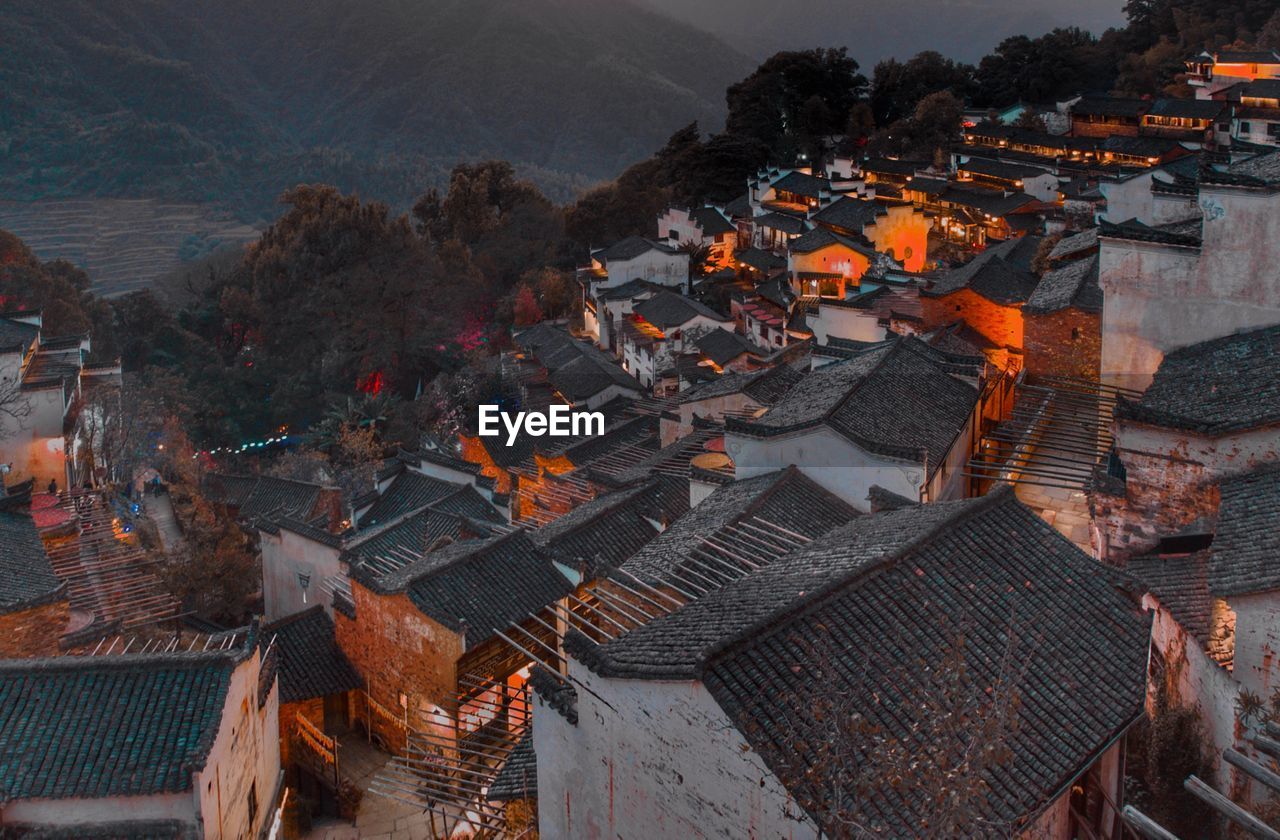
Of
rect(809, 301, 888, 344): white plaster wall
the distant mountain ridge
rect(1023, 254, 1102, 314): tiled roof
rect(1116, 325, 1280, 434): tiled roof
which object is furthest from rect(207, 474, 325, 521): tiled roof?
the distant mountain ridge

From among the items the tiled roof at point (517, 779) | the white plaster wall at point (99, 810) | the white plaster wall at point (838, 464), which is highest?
the white plaster wall at point (838, 464)

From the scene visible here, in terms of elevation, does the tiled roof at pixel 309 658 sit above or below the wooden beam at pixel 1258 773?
below

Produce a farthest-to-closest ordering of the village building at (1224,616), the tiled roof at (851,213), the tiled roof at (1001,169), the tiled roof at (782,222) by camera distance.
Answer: the tiled roof at (782,222), the tiled roof at (1001,169), the tiled roof at (851,213), the village building at (1224,616)

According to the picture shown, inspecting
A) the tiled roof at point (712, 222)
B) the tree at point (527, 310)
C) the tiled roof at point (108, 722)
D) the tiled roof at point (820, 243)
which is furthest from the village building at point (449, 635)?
the tiled roof at point (712, 222)

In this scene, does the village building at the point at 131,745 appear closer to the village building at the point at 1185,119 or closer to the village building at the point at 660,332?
the village building at the point at 660,332

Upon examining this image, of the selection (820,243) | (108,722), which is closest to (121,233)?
(820,243)

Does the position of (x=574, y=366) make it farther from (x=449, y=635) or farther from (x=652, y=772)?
(x=652, y=772)
